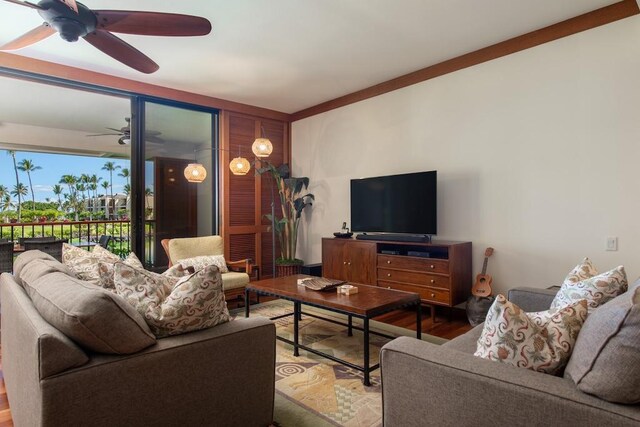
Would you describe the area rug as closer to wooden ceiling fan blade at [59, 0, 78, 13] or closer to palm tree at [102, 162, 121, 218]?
wooden ceiling fan blade at [59, 0, 78, 13]

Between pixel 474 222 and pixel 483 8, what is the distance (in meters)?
1.97

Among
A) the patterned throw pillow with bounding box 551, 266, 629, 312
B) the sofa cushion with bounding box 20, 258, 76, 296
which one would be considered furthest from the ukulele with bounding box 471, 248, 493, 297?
the sofa cushion with bounding box 20, 258, 76, 296

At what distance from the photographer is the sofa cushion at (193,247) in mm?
A: 4328

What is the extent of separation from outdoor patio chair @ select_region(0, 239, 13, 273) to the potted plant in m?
2.97

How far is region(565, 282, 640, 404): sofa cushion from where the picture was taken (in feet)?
3.28

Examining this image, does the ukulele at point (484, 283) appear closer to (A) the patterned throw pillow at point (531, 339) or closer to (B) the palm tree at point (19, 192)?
(A) the patterned throw pillow at point (531, 339)

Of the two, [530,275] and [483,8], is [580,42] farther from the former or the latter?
[530,275]

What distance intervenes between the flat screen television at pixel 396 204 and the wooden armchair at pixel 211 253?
150 centimetres

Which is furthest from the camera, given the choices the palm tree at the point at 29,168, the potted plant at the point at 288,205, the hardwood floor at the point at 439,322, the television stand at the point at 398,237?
the palm tree at the point at 29,168

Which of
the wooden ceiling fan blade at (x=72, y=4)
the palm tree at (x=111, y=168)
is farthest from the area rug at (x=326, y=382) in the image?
the palm tree at (x=111, y=168)

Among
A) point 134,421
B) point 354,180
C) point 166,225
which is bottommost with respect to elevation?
point 134,421

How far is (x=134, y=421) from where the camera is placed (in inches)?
55.4

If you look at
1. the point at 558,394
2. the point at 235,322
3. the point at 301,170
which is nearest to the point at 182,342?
the point at 235,322

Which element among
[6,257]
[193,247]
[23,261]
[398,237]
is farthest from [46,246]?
[398,237]
